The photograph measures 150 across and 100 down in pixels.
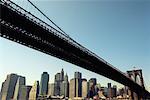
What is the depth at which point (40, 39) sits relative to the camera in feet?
86.6

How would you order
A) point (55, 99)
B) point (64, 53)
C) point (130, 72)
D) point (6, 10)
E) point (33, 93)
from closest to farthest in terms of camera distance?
point (6, 10) < point (64, 53) < point (130, 72) < point (55, 99) < point (33, 93)

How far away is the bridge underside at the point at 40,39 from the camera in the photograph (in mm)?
21142

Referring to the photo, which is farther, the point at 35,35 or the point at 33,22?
the point at 35,35

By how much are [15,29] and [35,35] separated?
2865mm


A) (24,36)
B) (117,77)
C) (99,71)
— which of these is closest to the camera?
(24,36)

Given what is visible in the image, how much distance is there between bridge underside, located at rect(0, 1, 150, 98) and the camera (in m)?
21.1

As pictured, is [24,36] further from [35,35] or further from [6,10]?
[6,10]

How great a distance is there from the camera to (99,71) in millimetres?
44531

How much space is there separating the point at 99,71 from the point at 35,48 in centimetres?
2024

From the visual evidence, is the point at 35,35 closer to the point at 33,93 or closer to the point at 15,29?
the point at 15,29

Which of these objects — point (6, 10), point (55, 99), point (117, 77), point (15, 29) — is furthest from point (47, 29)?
point (55, 99)

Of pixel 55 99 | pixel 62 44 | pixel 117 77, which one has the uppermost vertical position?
pixel 62 44

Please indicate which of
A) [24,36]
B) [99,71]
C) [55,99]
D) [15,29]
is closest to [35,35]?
[24,36]

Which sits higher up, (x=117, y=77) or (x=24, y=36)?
(x=24, y=36)
